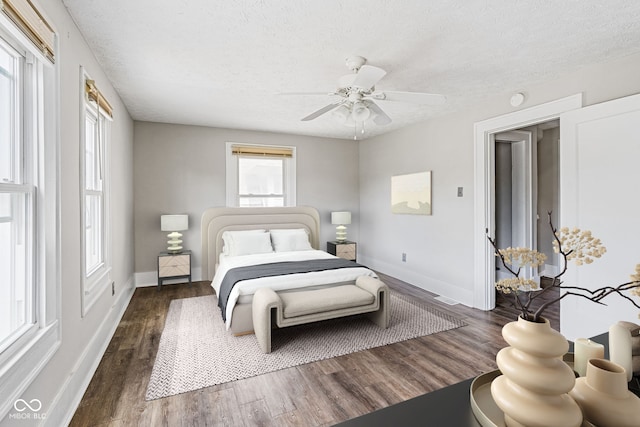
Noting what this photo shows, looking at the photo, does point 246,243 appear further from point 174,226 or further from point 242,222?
point 174,226

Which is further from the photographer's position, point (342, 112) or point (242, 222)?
point (242, 222)

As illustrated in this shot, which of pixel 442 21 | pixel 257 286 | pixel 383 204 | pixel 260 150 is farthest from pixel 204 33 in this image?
pixel 383 204

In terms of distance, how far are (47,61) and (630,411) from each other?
2.66 meters

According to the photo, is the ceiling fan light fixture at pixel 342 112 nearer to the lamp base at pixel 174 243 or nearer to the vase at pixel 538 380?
the vase at pixel 538 380

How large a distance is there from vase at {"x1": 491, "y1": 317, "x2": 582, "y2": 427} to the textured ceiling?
193 cm

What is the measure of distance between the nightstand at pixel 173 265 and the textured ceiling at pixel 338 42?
215 centimetres

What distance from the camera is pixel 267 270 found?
10.7ft

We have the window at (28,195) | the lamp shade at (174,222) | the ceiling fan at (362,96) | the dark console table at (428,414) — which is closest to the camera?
the dark console table at (428,414)

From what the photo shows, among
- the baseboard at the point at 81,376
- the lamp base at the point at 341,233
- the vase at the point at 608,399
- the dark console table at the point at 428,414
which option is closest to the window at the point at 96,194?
the baseboard at the point at 81,376

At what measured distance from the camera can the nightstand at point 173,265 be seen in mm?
4352

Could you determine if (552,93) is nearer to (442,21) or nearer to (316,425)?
(442,21)

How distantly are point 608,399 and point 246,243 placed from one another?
3973 millimetres

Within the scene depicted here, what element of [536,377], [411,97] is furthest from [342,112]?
[536,377]

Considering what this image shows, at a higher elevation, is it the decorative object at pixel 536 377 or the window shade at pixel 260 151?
the window shade at pixel 260 151
